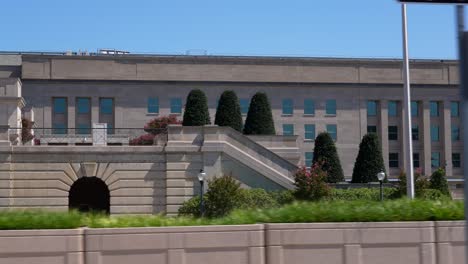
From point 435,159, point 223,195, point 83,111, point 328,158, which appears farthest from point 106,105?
point 223,195

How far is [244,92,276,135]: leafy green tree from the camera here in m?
52.8

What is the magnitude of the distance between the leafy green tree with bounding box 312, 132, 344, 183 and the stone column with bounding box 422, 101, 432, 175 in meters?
28.9

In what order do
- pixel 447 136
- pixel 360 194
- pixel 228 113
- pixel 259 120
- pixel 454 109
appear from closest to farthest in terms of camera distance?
pixel 360 194 < pixel 259 120 < pixel 228 113 < pixel 447 136 < pixel 454 109

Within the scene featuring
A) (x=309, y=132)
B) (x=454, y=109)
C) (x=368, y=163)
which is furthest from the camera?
(x=454, y=109)

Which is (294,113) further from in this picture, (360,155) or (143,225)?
(143,225)

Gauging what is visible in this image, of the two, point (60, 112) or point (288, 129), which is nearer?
point (60, 112)

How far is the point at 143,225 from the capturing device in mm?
12289

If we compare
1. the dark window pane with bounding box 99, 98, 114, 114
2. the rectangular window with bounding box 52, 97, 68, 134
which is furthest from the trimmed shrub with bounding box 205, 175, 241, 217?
the rectangular window with bounding box 52, 97, 68, 134

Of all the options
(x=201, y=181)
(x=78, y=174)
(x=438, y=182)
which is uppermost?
(x=78, y=174)

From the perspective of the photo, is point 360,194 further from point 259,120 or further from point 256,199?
point 259,120

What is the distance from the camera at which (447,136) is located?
80.8 meters

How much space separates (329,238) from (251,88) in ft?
209

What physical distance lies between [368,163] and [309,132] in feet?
78.2

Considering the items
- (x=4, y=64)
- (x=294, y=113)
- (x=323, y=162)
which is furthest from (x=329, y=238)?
(x=4, y=64)
